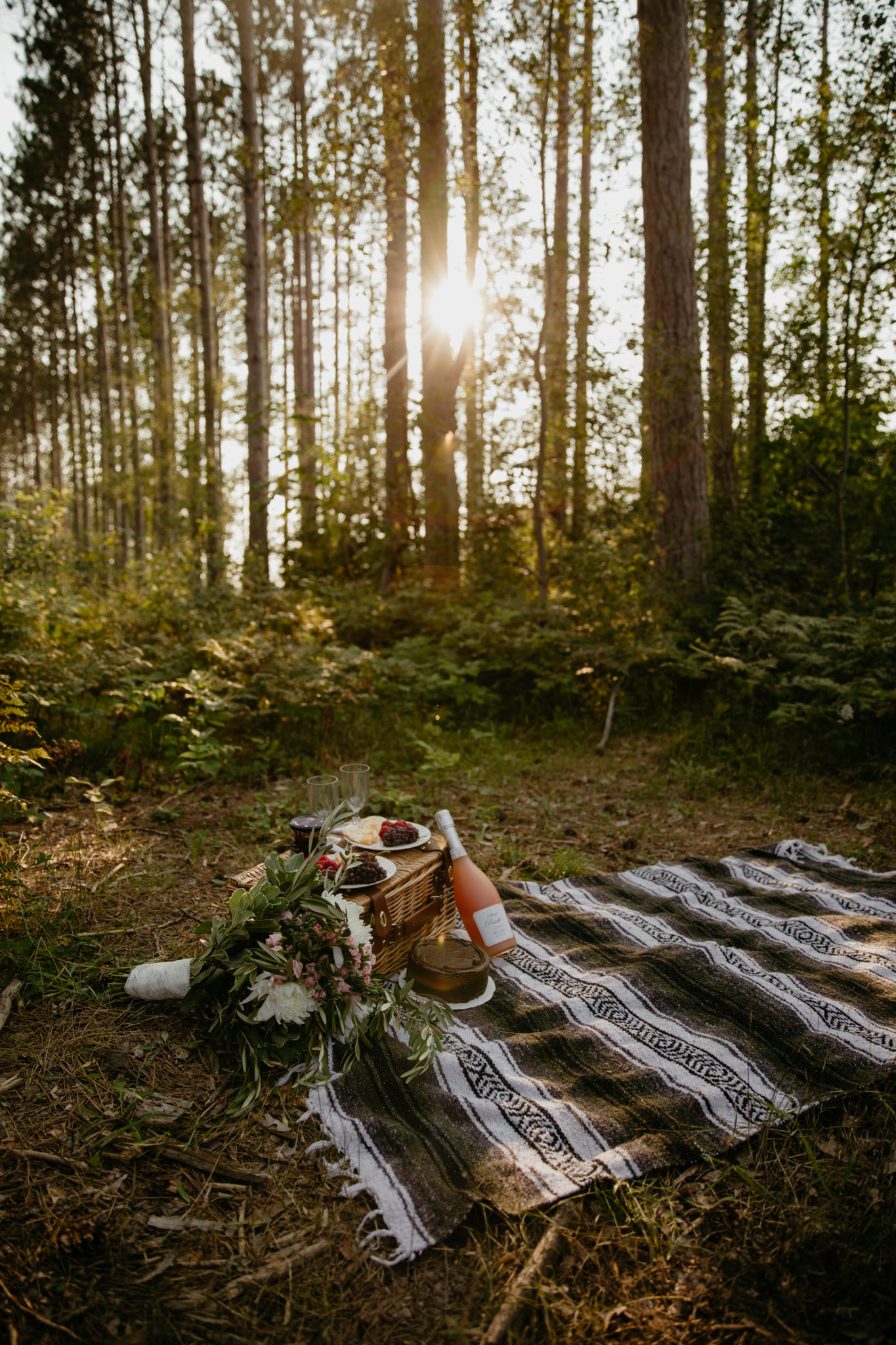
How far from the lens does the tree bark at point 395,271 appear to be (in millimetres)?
7422

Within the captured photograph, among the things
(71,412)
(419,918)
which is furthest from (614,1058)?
(71,412)

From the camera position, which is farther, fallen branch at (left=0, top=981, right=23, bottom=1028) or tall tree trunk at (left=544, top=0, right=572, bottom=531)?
tall tree trunk at (left=544, top=0, right=572, bottom=531)

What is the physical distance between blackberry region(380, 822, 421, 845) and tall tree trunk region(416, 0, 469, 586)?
5.98 m

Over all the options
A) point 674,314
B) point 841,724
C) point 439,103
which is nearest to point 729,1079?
point 841,724

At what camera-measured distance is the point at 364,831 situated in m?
2.80

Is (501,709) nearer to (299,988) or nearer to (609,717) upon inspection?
(609,717)

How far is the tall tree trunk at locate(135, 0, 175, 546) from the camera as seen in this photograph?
12.7 m

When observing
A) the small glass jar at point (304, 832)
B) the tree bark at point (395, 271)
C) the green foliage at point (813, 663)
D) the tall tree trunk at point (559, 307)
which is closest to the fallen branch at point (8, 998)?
the small glass jar at point (304, 832)

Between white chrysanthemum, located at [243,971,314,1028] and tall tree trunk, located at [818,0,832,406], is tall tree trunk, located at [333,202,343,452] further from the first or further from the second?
white chrysanthemum, located at [243,971,314,1028]

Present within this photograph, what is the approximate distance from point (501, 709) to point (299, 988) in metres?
4.50

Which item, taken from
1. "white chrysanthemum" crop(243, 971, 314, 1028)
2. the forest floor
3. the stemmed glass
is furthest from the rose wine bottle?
the forest floor

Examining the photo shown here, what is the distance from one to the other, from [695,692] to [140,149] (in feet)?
54.6

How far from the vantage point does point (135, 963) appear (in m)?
2.65

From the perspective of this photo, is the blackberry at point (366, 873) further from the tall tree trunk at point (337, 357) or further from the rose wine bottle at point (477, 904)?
the tall tree trunk at point (337, 357)
